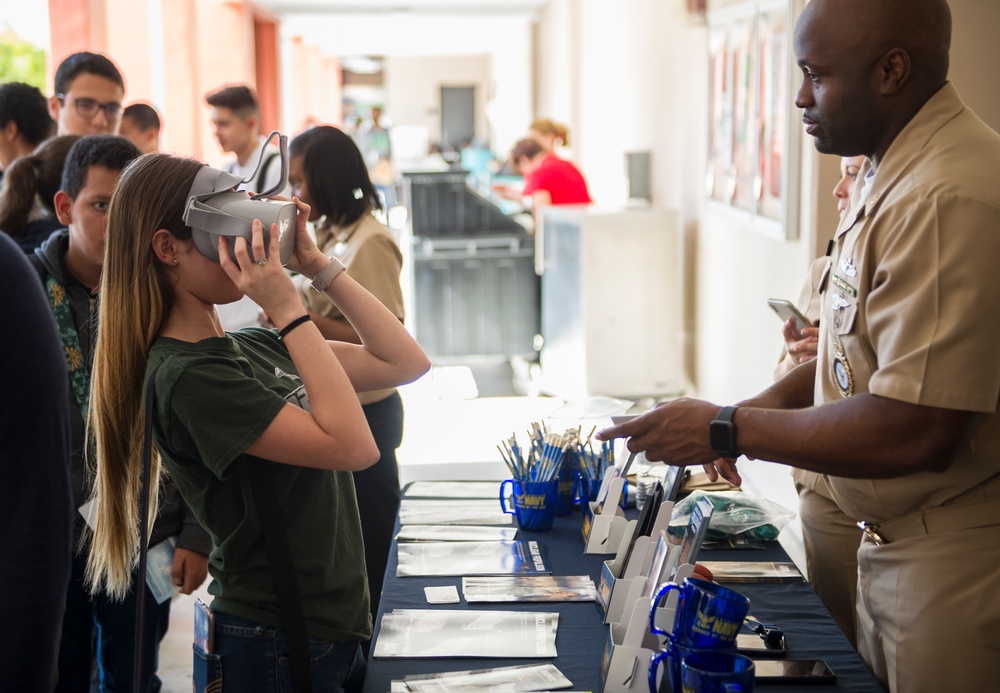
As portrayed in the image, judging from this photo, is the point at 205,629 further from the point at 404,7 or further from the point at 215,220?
the point at 404,7

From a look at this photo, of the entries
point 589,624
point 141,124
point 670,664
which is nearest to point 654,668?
point 670,664

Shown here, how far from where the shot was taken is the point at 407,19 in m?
15.7

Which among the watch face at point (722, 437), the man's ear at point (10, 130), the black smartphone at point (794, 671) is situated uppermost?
the man's ear at point (10, 130)

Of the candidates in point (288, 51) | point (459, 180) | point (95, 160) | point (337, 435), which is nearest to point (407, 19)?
point (288, 51)

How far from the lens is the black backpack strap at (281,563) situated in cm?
146

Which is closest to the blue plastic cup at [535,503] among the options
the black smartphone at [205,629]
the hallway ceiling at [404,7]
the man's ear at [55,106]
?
the black smartphone at [205,629]

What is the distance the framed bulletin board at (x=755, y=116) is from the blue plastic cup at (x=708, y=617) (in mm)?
2968

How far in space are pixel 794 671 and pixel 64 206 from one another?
1847mm

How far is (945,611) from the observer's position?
150 cm

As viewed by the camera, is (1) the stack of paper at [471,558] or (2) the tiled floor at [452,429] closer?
Answer: (1) the stack of paper at [471,558]

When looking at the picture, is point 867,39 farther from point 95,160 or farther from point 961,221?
point 95,160

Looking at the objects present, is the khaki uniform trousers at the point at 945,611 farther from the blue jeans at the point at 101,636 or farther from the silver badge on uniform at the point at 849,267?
the blue jeans at the point at 101,636

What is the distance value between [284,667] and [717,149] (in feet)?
15.1

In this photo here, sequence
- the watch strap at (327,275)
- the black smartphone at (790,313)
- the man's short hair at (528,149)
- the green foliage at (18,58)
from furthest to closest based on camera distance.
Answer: the man's short hair at (528,149), the green foliage at (18,58), the black smartphone at (790,313), the watch strap at (327,275)
